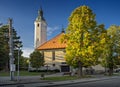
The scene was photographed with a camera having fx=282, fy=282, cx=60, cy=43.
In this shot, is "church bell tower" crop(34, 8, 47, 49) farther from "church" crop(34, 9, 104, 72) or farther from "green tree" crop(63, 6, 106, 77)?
"green tree" crop(63, 6, 106, 77)

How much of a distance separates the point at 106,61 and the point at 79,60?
44.2ft

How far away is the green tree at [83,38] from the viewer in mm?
46781

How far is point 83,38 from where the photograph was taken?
47625 mm

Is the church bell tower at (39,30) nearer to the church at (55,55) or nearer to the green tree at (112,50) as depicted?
the church at (55,55)

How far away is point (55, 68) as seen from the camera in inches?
3147

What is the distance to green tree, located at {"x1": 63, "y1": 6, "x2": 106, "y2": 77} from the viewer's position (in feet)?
153

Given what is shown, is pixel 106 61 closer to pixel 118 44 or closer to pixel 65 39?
pixel 118 44

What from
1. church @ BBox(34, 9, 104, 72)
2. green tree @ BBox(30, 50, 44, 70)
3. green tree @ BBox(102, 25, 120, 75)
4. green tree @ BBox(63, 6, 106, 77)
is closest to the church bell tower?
church @ BBox(34, 9, 104, 72)

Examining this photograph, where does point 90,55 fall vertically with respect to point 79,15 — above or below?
below

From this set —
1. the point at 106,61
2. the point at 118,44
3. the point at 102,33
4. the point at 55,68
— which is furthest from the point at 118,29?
the point at 55,68

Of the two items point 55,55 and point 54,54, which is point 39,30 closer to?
point 54,54

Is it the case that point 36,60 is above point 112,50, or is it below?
below

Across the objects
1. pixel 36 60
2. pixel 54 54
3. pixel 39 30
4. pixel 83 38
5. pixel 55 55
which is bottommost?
pixel 36 60

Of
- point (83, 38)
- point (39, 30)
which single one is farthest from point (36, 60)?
point (83, 38)
